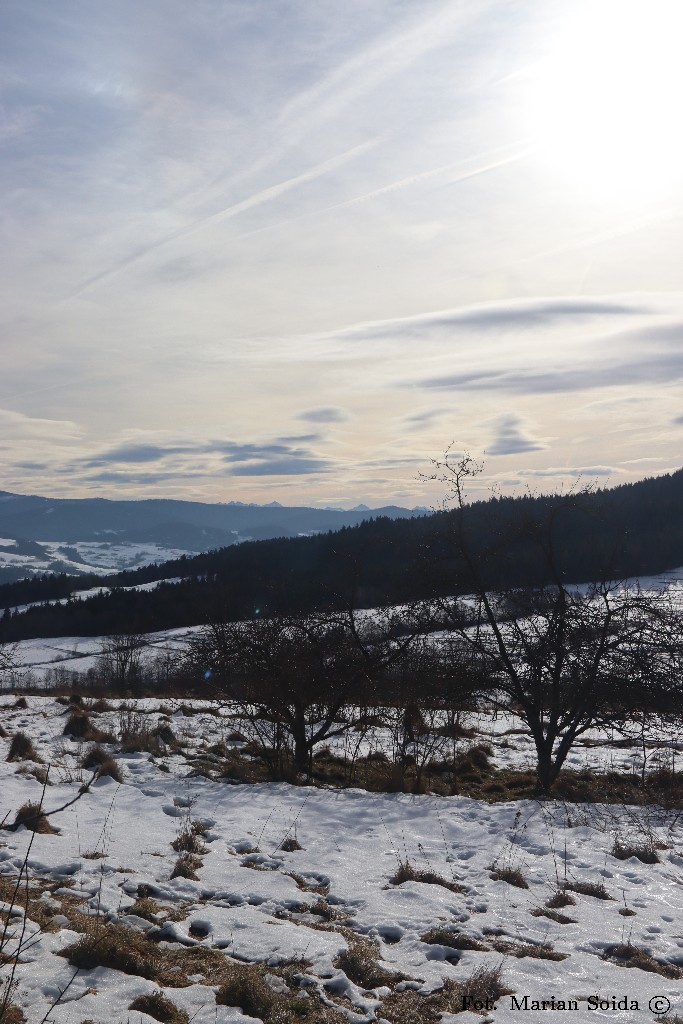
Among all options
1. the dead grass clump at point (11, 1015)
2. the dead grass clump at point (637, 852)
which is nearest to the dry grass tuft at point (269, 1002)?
the dead grass clump at point (11, 1015)

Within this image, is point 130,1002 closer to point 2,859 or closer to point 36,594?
point 2,859

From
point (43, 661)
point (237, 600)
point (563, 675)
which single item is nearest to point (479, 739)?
point (563, 675)

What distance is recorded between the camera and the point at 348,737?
47.4 feet

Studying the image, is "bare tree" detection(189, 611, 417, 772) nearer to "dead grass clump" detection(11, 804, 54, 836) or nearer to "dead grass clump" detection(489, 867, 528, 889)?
"dead grass clump" detection(11, 804, 54, 836)

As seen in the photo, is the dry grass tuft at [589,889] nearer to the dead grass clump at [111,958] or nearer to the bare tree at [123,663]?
the dead grass clump at [111,958]

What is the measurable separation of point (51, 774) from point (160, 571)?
427 feet

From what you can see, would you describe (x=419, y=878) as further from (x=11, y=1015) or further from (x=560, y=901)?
(x=11, y=1015)

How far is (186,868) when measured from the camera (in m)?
6.50

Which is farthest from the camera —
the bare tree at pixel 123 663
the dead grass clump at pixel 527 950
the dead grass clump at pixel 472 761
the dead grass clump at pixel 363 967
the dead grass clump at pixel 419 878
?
the bare tree at pixel 123 663

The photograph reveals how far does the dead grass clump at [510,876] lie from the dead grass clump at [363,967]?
6.93 ft

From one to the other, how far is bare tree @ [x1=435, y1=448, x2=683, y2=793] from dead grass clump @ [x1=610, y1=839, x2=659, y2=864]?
2670mm

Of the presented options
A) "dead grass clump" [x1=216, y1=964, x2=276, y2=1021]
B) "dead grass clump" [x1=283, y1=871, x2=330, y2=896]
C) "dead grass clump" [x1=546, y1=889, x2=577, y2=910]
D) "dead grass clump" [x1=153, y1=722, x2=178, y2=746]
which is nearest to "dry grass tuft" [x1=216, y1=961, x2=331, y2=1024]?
"dead grass clump" [x1=216, y1=964, x2=276, y2=1021]

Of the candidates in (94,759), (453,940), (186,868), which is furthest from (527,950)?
(94,759)

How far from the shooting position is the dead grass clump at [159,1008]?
12.9 ft
